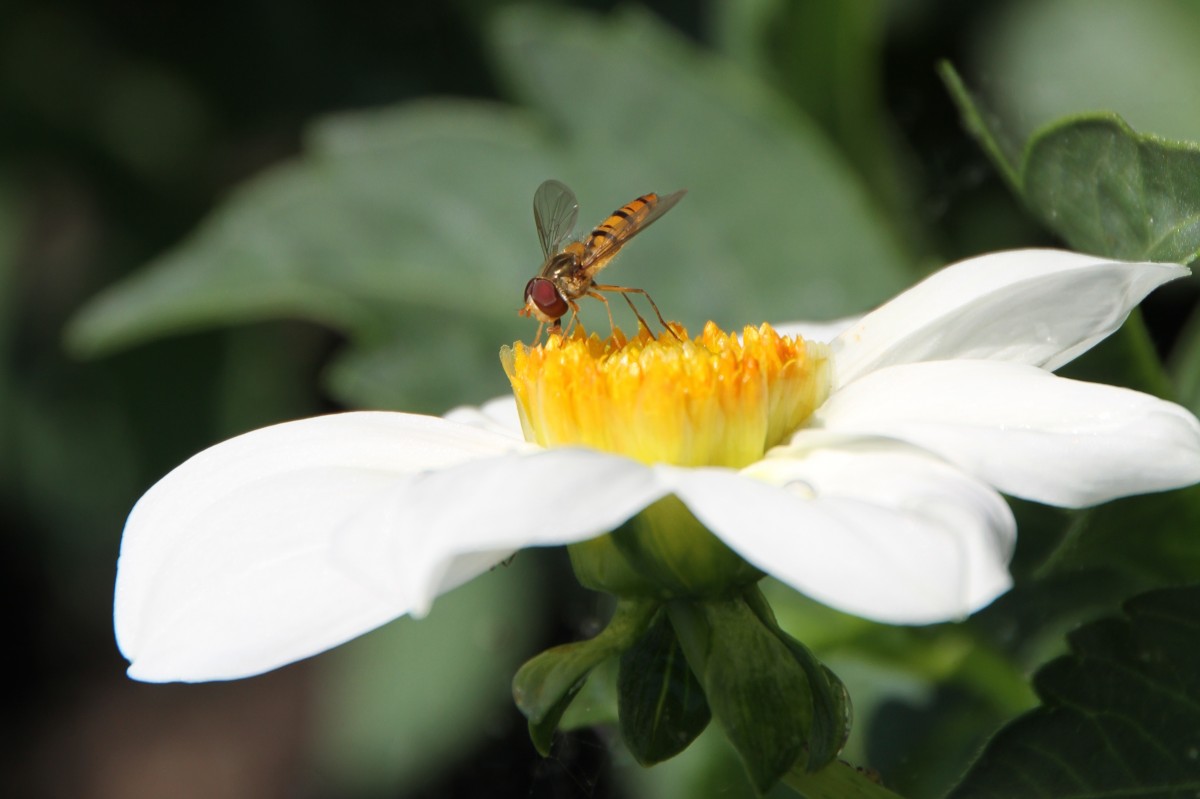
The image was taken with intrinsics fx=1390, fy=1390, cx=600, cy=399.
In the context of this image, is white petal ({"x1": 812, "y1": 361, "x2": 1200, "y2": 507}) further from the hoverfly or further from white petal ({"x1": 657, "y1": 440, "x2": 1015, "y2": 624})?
the hoverfly

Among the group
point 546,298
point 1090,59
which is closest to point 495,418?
point 546,298

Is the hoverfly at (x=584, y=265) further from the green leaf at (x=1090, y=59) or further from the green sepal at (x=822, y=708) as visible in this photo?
the green leaf at (x=1090, y=59)

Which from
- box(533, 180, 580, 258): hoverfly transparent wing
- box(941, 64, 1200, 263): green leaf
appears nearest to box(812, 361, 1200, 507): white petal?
box(941, 64, 1200, 263): green leaf

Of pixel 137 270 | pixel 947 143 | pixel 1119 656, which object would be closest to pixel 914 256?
pixel 947 143

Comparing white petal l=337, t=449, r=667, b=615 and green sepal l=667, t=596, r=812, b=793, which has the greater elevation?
white petal l=337, t=449, r=667, b=615

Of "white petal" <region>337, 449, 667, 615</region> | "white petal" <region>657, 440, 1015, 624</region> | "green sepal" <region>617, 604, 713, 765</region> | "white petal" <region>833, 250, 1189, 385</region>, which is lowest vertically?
"green sepal" <region>617, 604, 713, 765</region>

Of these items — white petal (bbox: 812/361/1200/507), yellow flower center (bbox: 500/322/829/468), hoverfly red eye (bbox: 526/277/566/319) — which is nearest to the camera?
white petal (bbox: 812/361/1200/507)

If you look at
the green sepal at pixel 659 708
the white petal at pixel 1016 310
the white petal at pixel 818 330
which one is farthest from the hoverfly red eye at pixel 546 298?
the green sepal at pixel 659 708

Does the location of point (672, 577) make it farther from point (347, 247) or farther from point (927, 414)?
point (347, 247)
